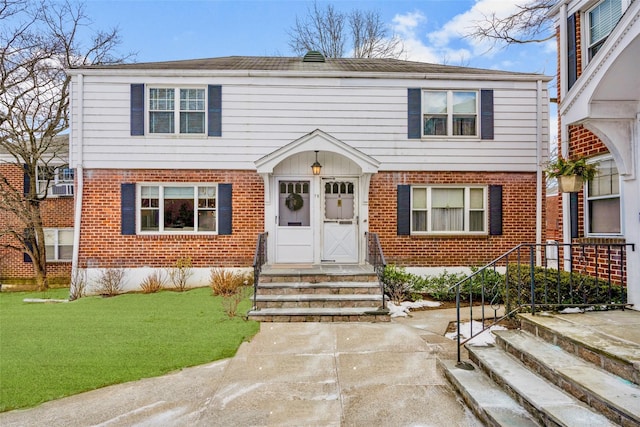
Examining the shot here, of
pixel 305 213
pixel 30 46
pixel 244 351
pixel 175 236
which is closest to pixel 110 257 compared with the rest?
pixel 175 236

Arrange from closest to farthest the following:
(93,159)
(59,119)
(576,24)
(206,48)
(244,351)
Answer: (244,351) < (576,24) < (93,159) < (59,119) < (206,48)

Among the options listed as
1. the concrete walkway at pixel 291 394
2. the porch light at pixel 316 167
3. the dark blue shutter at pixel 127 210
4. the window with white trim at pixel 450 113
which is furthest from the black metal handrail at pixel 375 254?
the dark blue shutter at pixel 127 210

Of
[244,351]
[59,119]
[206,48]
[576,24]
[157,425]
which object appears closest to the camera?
[157,425]

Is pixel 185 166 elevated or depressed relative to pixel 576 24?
depressed

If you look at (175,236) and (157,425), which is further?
(175,236)

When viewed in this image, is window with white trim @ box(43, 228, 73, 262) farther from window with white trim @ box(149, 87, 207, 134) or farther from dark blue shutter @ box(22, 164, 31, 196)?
window with white trim @ box(149, 87, 207, 134)

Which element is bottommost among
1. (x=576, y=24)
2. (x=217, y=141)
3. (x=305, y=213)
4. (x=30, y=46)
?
(x=305, y=213)

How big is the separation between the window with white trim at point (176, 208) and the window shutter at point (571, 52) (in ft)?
26.8

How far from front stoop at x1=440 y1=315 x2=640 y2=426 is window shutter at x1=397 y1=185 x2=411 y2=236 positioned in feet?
18.7

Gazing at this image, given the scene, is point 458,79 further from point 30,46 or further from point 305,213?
point 30,46

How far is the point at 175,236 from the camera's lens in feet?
34.7

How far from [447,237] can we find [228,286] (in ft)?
19.0

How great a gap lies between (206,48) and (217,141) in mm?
16281

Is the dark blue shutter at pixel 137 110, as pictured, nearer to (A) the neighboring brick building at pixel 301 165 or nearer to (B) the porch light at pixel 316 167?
(A) the neighboring brick building at pixel 301 165
